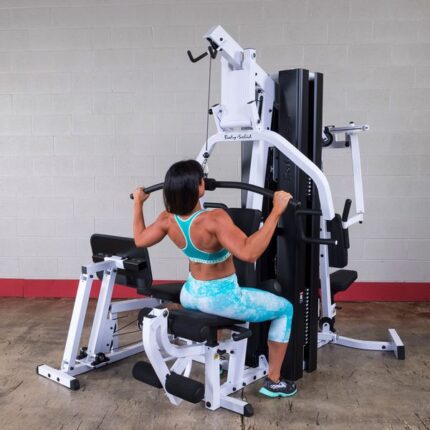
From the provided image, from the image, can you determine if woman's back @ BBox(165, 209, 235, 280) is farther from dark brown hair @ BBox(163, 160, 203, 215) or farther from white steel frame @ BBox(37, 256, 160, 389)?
white steel frame @ BBox(37, 256, 160, 389)

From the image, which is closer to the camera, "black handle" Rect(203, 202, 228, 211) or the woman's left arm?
the woman's left arm

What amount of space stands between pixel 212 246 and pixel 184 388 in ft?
2.19

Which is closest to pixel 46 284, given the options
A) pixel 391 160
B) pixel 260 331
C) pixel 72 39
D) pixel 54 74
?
pixel 54 74

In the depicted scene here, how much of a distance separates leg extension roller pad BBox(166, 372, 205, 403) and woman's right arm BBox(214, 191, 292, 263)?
0.62 m

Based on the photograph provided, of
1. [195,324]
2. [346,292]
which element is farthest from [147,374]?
[346,292]

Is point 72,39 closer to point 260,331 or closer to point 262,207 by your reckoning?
point 262,207

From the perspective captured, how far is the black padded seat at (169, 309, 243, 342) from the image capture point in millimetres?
2468

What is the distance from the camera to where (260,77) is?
→ 290 centimetres

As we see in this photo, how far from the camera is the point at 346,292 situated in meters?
4.96

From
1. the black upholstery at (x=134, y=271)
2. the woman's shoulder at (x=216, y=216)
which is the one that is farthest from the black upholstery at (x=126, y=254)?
the woman's shoulder at (x=216, y=216)

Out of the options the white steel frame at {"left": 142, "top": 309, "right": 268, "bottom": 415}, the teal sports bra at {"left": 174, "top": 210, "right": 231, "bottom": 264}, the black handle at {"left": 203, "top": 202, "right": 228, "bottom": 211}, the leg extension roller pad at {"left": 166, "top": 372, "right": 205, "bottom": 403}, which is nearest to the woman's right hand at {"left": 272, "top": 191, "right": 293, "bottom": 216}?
the teal sports bra at {"left": 174, "top": 210, "right": 231, "bottom": 264}

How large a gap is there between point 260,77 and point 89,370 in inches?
80.9

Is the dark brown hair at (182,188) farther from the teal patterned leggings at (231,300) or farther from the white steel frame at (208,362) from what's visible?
the white steel frame at (208,362)

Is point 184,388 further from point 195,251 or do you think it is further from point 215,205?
point 215,205
